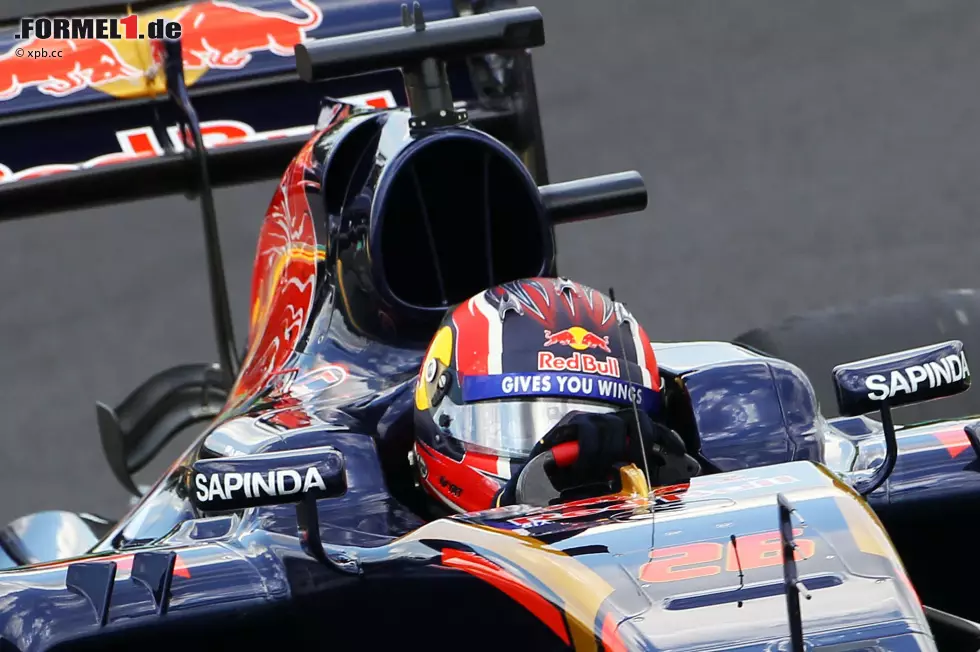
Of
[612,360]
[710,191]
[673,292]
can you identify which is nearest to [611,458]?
[612,360]

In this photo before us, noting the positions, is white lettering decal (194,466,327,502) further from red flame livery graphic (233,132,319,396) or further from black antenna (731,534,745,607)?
red flame livery graphic (233,132,319,396)

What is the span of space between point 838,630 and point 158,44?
333cm

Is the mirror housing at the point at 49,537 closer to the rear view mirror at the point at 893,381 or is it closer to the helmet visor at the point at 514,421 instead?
the helmet visor at the point at 514,421

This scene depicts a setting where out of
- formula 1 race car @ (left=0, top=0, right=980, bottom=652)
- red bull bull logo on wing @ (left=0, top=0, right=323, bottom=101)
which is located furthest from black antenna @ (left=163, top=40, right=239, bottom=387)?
red bull bull logo on wing @ (left=0, top=0, right=323, bottom=101)

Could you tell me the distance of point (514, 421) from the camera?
10.6ft

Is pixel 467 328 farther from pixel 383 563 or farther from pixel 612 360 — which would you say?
pixel 383 563

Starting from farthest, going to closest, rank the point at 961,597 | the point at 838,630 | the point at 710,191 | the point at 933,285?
the point at 710,191 → the point at 933,285 → the point at 961,597 → the point at 838,630

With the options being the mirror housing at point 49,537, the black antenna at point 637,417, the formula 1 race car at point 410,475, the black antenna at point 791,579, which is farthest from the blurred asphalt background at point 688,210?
the black antenna at point 791,579

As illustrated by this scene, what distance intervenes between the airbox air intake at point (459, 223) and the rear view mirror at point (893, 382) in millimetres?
1166

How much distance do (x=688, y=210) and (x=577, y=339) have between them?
16.8 ft

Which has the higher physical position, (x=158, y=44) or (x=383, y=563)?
(x=158, y=44)

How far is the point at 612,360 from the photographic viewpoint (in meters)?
3.31

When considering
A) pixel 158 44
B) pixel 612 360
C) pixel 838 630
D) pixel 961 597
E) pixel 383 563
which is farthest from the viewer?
pixel 158 44

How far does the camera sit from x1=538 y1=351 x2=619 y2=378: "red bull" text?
10.7 ft
